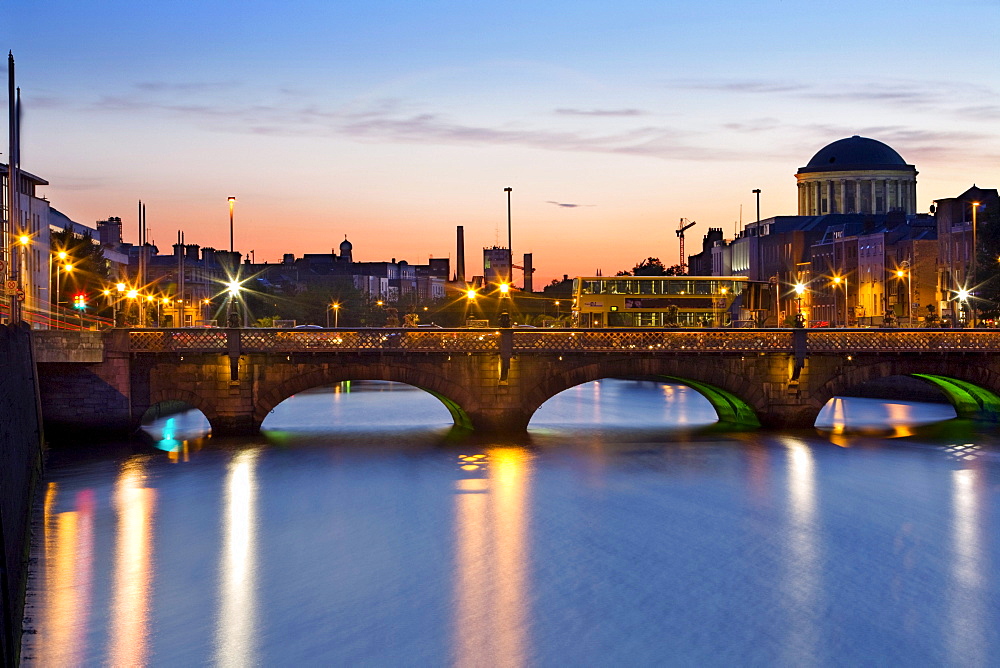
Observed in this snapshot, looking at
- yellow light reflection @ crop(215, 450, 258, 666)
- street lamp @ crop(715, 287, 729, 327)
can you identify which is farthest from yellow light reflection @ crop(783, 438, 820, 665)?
street lamp @ crop(715, 287, 729, 327)

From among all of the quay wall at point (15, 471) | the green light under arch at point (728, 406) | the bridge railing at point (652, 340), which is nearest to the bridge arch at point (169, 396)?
the quay wall at point (15, 471)

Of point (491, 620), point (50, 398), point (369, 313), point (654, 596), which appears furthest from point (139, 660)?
point (369, 313)

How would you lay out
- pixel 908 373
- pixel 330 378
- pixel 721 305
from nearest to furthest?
pixel 330 378 < pixel 908 373 < pixel 721 305

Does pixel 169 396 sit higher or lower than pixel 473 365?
lower

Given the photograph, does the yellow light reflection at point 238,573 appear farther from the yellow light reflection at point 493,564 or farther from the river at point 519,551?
the yellow light reflection at point 493,564

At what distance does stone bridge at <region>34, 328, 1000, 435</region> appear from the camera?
5806 centimetres

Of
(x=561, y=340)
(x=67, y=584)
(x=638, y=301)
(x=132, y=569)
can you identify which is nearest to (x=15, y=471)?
(x=67, y=584)

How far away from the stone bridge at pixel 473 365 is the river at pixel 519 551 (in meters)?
1.90

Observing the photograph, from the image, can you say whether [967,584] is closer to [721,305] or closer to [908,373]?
[908,373]

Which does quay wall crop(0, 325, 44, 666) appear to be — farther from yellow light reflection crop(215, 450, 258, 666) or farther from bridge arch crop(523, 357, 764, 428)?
bridge arch crop(523, 357, 764, 428)

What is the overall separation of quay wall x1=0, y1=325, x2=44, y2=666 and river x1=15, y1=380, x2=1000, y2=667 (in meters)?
1.07

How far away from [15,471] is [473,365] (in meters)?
28.4

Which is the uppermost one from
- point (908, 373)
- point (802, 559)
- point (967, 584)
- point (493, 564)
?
point (908, 373)

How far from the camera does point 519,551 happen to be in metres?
40.1
